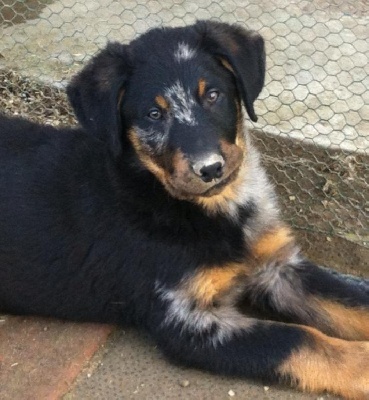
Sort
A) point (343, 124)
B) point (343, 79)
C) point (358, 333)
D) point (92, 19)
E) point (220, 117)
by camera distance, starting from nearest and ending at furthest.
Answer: point (220, 117) → point (358, 333) → point (343, 124) → point (343, 79) → point (92, 19)

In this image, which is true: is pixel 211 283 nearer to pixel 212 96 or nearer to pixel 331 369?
pixel 331 369

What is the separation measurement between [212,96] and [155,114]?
228mm

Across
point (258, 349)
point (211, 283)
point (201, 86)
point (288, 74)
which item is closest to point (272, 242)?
point (211, 283)

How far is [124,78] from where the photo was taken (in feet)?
9.27

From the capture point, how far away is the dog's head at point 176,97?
2.73m

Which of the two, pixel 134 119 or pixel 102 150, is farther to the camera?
pixel 102 150

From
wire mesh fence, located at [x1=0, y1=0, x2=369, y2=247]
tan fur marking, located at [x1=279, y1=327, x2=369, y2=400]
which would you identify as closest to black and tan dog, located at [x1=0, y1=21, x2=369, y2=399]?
tan fur marking, located at [x1=279, y1=327, x2=369, y2=400]

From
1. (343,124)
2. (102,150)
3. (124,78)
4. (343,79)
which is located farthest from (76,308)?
(343,79)

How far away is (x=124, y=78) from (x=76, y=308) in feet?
3.25

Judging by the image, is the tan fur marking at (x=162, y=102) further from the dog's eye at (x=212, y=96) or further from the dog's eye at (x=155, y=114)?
the dog's eye at (x=212, y=96)

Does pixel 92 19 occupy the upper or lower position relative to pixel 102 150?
lower

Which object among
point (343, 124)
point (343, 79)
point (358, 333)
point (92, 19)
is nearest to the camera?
point (358, 333)

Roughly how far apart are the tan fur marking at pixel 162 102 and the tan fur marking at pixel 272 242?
73 cm

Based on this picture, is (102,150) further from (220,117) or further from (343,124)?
(343,124)
